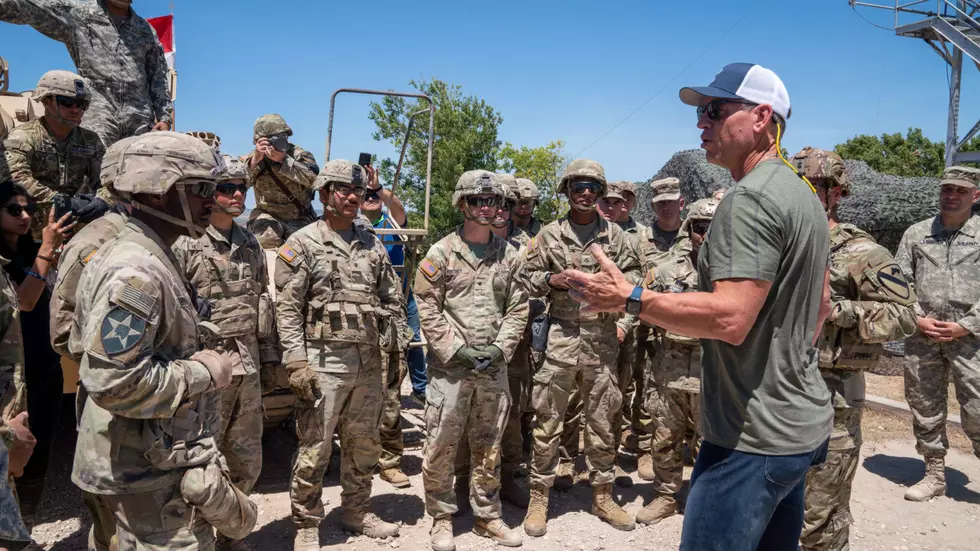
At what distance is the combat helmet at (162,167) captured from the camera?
2611 mm

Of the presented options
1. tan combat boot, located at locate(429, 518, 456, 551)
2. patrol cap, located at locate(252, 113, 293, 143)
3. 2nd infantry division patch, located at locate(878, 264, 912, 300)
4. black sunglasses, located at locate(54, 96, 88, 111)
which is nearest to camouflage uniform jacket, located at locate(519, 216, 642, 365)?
tan combat boot, located at locate(429, 518, 456, 551)

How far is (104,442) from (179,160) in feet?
3.78

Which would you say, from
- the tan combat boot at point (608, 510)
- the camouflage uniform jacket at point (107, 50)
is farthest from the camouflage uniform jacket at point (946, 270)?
the camouflage uniform jacket at point (107, 50)

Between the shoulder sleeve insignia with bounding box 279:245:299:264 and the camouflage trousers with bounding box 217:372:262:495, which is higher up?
the shoulder sleeve insignia with bounding box 279:245:299:264

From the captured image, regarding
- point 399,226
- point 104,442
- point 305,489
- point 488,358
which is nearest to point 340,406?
point 305,489

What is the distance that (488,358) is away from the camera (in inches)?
185

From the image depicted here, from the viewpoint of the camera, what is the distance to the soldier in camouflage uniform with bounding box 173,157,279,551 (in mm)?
4301

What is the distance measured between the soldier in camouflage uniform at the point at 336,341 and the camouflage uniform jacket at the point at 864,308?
2996mm

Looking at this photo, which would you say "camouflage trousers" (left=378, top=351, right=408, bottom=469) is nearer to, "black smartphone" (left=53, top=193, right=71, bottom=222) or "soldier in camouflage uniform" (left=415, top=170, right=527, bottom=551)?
"soldier in camouflage uniform" (left=415, top=170, right=527, bottom=551)

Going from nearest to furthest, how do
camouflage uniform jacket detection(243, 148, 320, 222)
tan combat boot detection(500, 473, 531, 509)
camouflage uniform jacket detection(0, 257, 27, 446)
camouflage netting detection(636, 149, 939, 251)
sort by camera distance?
camouflage uniform jacket detection(0, 257, 27, 446)
tan combat boot detection(500, 473, 531, 509)
camouflage uniform jacket detection(243, 148, 320, 222)
camouflage netting detection(636, 149, 939, 251)

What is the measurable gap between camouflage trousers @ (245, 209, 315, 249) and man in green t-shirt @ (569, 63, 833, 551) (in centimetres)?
395

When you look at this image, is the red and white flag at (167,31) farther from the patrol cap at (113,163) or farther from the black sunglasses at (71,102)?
the patrol cap at (113,163)

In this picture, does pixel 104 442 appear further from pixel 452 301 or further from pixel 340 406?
pixel 452 301

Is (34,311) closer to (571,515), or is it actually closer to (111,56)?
(111,56)
